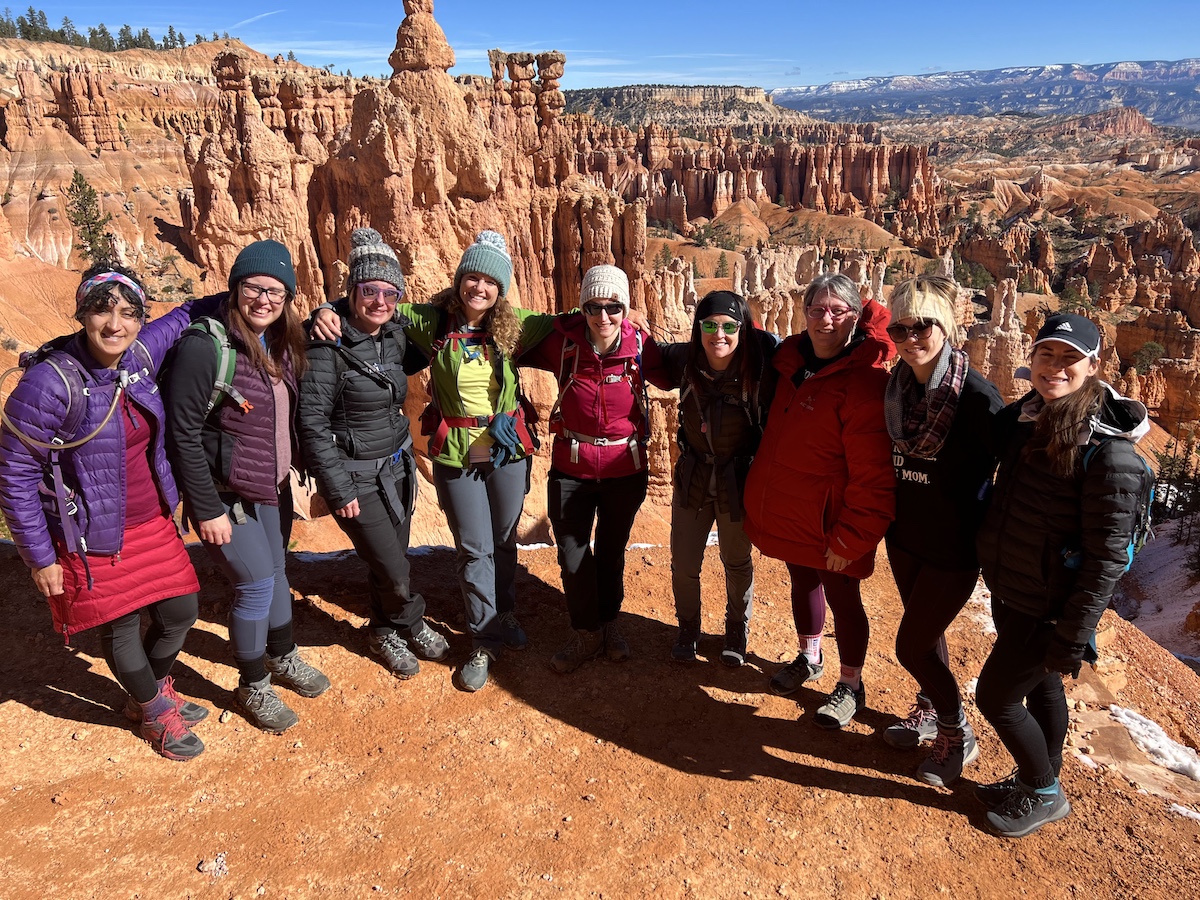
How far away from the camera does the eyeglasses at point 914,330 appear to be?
3005mm

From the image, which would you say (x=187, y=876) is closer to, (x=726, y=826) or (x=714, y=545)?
(x=726, y=826)

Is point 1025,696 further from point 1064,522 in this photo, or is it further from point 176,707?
point 176,707

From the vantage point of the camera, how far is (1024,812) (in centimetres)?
329

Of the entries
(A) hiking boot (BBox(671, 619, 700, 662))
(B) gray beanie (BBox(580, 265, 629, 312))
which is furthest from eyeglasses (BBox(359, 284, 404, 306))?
(A) hiking boot (BBox(671, 619, 700, 662))

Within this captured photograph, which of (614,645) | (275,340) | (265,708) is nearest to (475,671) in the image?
(614,645)

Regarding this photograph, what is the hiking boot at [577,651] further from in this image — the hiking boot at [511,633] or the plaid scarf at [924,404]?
the plaid scarf at [924,404]

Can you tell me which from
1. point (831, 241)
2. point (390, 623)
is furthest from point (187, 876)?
point (831, 241)

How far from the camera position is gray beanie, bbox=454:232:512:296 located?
148 inches

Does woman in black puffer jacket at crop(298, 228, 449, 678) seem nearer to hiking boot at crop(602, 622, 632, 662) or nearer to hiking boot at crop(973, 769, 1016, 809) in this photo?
hiking boot at crop(602, 622, 632, 662)

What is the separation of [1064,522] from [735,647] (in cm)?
218

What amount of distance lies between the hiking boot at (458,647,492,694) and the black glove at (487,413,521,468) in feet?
3.74

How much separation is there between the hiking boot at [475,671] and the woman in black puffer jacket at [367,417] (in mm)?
557

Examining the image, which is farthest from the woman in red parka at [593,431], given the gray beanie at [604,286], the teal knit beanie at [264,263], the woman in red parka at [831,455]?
the teal knit beanie at [264,263]

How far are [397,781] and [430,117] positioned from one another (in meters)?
12.3
